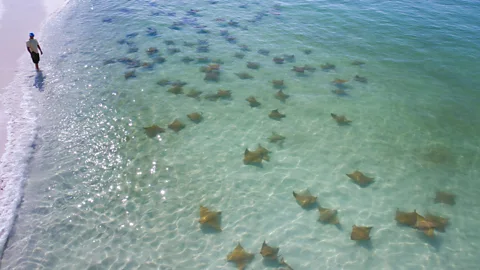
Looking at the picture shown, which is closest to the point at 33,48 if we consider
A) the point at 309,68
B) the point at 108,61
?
the point at 108,61

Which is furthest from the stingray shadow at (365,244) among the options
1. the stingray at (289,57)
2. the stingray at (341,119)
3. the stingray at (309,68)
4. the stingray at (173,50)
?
the stingray at (173,50)

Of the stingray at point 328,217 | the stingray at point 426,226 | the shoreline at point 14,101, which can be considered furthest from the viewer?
the shoreline at point 14,101

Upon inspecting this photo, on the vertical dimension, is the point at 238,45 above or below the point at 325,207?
above

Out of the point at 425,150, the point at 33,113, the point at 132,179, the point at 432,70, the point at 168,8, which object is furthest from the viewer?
the point at 168,8

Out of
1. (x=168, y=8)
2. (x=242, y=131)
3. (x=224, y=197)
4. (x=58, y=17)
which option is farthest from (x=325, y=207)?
(x=58, y=17)

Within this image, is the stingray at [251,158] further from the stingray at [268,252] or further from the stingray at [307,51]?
the stingray at [307,51]

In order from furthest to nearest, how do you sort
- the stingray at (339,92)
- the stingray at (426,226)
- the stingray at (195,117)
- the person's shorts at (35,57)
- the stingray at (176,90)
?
the person's shorts at (35,57)
the stingray at (339,92)
the stingray at (176,90)
the stingray at (195,117)
the stingray at (426,226)

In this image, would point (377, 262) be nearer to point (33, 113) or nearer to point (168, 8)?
point (33, 113)
